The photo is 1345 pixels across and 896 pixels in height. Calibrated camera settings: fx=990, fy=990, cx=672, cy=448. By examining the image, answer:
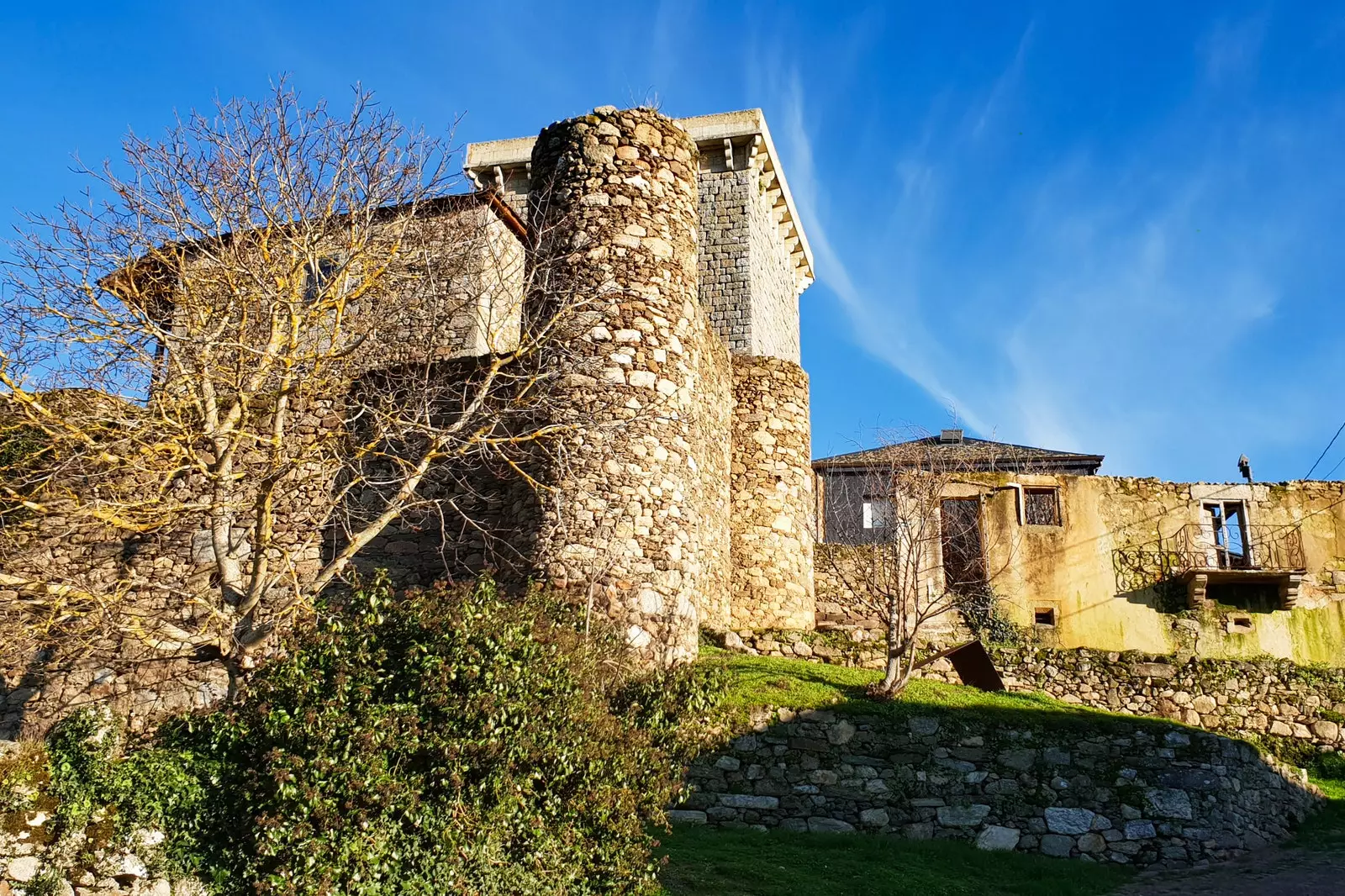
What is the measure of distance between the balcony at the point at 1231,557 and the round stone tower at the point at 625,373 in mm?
14096

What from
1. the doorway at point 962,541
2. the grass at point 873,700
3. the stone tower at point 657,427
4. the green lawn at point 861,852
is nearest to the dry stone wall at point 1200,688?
the green lawn at point 861,852

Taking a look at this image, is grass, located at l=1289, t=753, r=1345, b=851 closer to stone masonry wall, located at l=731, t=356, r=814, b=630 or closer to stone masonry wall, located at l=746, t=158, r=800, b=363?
stone masonry wall, located at l=731, t=356, r=814, b=630

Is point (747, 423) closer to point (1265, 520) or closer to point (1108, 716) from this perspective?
point (1108, 716)

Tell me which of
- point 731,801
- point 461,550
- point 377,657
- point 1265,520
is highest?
point 1265,520

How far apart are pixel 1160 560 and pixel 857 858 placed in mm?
16194

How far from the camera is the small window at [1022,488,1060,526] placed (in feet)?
72.2

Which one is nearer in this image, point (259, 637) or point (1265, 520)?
point (259, 637)

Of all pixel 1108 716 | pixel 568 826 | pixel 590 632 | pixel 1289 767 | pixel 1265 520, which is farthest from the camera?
pixel 1265 520

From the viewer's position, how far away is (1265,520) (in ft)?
72.9

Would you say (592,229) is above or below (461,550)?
above

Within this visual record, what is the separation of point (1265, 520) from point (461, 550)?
64.2 ft

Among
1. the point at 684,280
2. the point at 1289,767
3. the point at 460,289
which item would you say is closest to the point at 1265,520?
the point at 1289,767

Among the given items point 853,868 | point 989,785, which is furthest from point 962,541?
point 853,868

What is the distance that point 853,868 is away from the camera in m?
8.01
